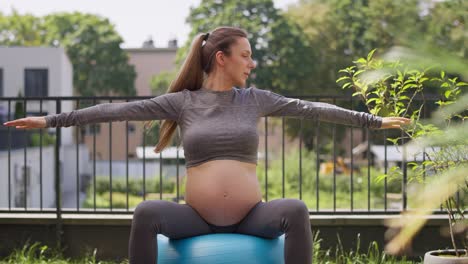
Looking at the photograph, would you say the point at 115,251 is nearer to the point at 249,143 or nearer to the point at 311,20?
the point at 249,143

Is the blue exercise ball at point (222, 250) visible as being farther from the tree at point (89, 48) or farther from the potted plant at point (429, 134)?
the tree at point (89, 48)

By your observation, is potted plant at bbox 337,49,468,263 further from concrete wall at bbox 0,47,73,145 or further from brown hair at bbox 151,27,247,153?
concrete wall at bbox 0,47,73,145

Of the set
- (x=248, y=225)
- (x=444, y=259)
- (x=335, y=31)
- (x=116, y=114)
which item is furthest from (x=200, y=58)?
(x=335, y=31)

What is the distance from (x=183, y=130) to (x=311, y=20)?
37051 mm

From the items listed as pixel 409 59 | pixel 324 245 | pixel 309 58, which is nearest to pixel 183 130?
pixel 409 59

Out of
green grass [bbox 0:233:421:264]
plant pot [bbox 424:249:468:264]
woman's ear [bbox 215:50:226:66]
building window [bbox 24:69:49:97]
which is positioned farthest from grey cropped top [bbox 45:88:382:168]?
building window [bbox 24:69:49:97]

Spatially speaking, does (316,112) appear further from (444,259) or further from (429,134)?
(444,259)

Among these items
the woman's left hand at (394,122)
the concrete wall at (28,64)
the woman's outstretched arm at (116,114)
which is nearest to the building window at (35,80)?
the concrete wall at (28,64)

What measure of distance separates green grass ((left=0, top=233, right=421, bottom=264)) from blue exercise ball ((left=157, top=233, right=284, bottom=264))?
2.06 m

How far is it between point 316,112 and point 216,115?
45 centimetres

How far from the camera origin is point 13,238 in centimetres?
559

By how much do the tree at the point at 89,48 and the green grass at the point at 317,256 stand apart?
47.0m

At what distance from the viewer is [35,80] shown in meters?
38.3

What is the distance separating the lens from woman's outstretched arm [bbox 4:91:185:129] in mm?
3100
